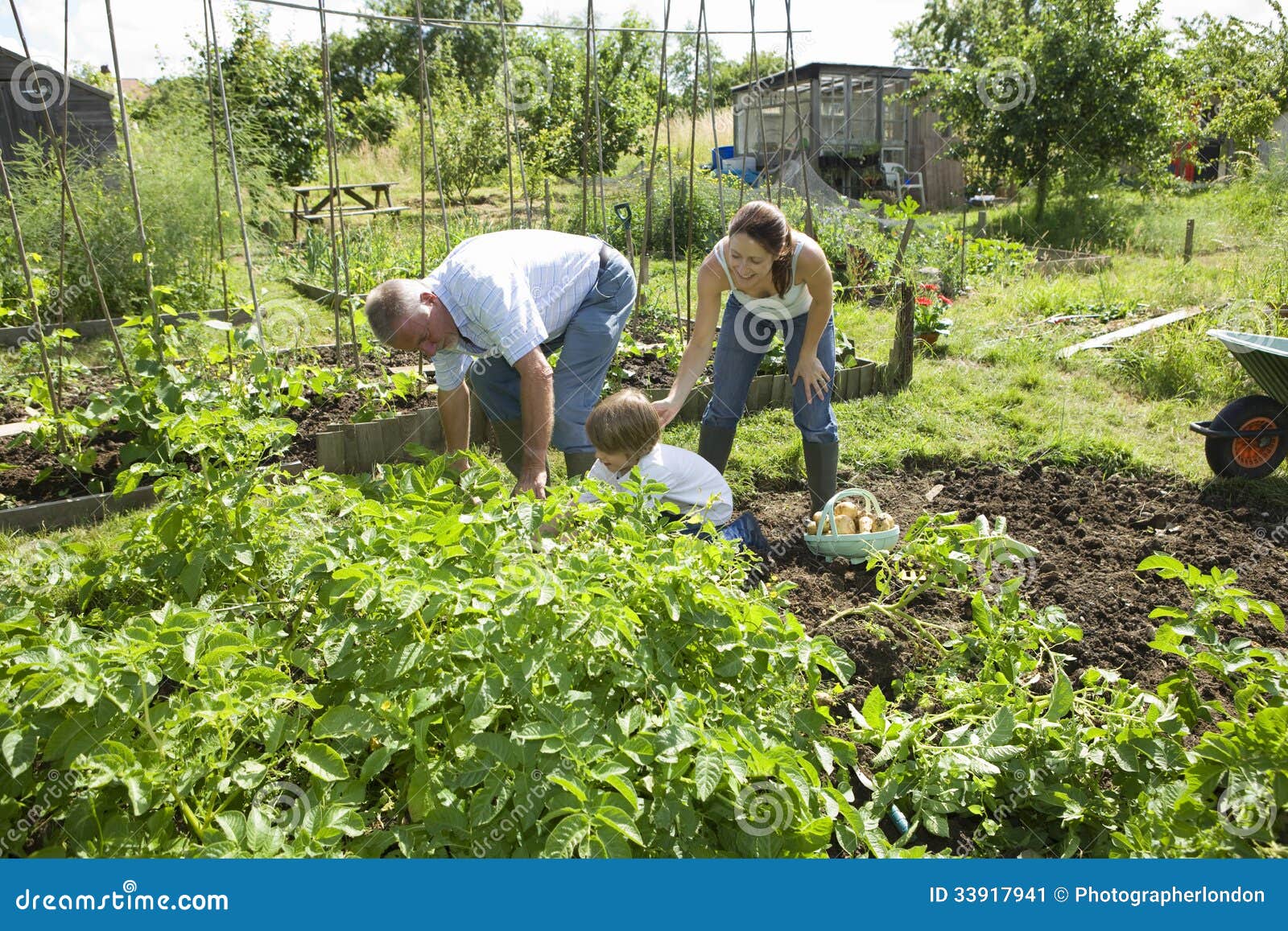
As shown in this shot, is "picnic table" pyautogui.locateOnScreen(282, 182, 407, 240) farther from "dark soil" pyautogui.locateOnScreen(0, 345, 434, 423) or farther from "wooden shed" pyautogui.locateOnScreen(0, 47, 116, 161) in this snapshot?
"dark soil" pyautogui.locateOnScreen(0, 345, 434, 423)

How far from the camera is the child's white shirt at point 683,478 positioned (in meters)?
2.85

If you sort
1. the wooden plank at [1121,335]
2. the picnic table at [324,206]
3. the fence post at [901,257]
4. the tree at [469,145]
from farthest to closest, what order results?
the tree at [469,145]
the picnic table at [324,206]
the fence post at [901,257]
the wooden plank at [1121,335]

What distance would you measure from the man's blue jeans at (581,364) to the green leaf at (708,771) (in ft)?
6.68

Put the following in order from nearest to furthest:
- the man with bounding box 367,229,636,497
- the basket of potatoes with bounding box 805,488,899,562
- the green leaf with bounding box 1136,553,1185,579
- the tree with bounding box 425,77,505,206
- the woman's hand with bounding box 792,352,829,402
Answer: the green leaf with bounding box 1136,553,1185,579 < the man with bounding box 367,229,636,497 < the basket of potatoes with bounding box 805,488,899,562 < the woman's hand with bounding box 792,352,829,402 < the tree with bounding box 425,77,505,206

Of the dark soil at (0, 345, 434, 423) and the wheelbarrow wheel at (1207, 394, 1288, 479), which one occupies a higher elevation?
the dark soil at (0, 345, 434, 423)

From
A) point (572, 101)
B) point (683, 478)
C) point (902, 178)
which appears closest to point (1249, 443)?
point (683, 478)

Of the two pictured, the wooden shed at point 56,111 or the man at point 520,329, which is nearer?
the man at point 520,329

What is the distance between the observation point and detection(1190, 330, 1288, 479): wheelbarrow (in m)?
3.88

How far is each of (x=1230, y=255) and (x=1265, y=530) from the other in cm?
721

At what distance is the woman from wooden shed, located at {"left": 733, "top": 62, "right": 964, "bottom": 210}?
15.0m

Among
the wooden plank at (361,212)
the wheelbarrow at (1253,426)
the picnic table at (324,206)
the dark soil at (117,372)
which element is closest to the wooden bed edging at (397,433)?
the dark soil at (117,372)

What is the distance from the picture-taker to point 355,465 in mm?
4164

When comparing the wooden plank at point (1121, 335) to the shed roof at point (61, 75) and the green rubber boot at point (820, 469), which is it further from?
the shed roof at point (61, 75)

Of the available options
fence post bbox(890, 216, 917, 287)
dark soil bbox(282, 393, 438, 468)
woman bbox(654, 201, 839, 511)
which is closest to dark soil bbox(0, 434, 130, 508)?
dark soil bbox(282, 393, 438, 468)
